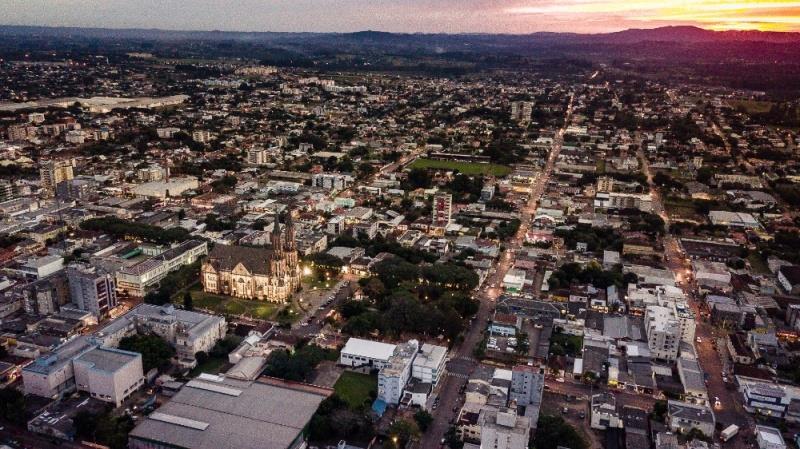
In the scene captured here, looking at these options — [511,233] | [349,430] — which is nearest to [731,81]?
[511,233]

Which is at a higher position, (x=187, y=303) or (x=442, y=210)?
(x=442, y=210)

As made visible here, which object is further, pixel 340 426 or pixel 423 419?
pixel 423 419

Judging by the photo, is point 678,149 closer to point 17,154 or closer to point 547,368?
point 547,368

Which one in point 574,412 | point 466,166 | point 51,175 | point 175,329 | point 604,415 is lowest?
point 574,412

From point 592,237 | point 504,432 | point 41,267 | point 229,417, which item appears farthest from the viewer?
point 592,237

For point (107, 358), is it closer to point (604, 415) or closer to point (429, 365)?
point (429, 365)

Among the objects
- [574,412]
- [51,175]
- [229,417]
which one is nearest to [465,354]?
[574,412]
